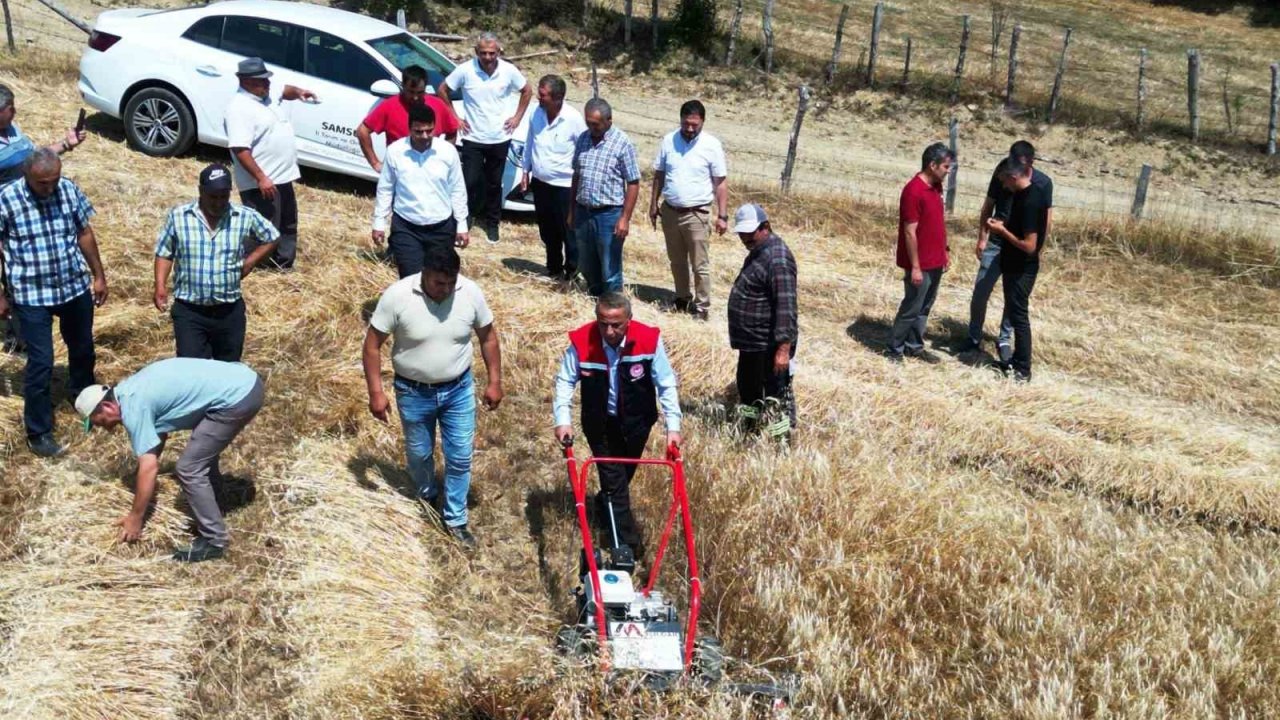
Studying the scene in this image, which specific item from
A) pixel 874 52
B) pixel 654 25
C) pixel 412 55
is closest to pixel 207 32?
pixel 412 55

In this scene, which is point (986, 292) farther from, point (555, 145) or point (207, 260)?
point (207, 260)

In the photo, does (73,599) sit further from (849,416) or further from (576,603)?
(849,416)

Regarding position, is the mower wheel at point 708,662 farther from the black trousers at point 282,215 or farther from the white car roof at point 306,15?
the white car roof at point 306,15

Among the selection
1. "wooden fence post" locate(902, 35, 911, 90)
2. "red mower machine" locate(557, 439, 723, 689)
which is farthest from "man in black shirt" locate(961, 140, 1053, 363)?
"wooden fence post" locate(902, 35, 911, 90)

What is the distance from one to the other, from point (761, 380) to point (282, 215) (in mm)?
3951

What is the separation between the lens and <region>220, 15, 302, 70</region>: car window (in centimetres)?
1109

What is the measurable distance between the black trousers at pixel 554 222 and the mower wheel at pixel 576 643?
466cm

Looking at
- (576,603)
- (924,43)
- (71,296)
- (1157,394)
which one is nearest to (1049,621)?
(576,603)

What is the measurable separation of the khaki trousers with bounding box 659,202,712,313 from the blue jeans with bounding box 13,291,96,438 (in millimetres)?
4374

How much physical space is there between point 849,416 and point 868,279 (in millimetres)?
3566

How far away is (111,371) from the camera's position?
791 cm

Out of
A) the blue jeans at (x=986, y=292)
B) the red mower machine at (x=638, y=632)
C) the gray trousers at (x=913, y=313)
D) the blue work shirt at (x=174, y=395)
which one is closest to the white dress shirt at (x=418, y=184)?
the blue work shirt at (x=174, y=395)

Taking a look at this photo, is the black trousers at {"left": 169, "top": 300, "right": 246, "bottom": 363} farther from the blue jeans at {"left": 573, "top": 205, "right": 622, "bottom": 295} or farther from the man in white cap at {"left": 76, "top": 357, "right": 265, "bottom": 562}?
the blue jeans at {"left": 573, "top": 205, "right": 622, "bottom": 295}

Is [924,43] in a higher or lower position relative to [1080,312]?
higher
